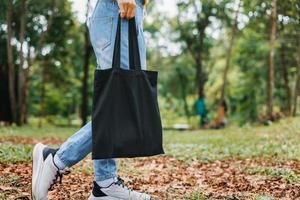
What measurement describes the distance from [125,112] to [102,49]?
0.50 m

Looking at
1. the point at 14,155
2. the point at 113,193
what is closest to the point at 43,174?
the point at 113,193

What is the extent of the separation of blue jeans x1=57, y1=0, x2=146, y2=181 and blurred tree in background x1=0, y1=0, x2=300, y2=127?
12796 millimetres

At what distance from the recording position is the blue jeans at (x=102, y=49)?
360 cm

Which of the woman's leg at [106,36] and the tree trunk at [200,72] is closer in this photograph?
the woman's leg at [106,36]

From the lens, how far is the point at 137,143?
3.46 m

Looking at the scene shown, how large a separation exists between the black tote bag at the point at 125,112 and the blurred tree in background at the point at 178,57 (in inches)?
510

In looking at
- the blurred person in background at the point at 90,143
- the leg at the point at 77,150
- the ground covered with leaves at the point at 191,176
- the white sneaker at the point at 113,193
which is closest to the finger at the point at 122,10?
the blurred person in background at the point at 90,143

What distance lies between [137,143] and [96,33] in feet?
2.80

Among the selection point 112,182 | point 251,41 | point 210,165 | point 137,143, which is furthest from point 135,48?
point 251,41

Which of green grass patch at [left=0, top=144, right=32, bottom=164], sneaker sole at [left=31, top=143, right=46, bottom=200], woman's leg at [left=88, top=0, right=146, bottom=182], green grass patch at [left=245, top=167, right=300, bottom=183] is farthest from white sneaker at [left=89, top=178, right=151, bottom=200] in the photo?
green grass patch at [left=0, top=144, right=32, bottom=164]

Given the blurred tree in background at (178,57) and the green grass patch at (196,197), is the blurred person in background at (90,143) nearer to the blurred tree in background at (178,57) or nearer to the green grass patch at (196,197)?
the green grass patch at (196,197)

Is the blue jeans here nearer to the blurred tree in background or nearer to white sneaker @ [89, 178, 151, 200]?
white sneaker @ [89, 178, 151, 200]

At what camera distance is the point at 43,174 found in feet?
12.1

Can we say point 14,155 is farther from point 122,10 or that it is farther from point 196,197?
point 122,10
